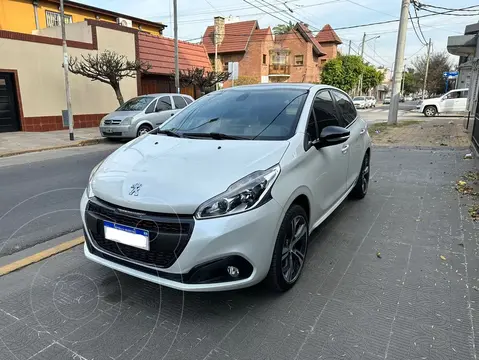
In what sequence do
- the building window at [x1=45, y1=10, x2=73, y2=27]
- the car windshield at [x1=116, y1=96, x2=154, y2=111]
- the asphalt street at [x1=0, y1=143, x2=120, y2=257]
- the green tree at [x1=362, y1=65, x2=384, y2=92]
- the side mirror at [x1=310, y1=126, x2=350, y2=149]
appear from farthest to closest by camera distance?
the green tree at [x1=362, y1=65, x2=384, y2=92]
the building window at [x1=45, y1=10, x2=73, y2=27]
the car windshield at [x1=116, y1=96, x2=154, y2=111]
the asphalt street at [x1=0, y1=143, x2=120, y2=257]
the side mirror at [x1=310, y1=126, x2=350, y2=149]

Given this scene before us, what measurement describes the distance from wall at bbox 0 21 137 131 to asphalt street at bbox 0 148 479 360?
517 inches

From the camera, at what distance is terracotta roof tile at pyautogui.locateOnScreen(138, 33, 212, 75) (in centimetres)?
1945

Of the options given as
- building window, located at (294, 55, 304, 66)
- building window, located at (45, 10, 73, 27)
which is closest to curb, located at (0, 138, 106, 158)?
building window, located at (45, 10, 73, 27)

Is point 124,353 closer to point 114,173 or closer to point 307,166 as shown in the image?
point 114,173

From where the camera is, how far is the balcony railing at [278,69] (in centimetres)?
4180

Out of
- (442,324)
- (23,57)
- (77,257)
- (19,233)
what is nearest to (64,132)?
(23,57)

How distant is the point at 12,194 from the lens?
5.85 meters

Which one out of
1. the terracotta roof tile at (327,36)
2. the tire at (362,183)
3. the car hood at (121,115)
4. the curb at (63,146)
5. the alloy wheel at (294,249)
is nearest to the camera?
the alloy wheel at (294,249)

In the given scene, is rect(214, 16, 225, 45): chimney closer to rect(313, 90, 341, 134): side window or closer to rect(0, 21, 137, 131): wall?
rect(0, 21, 137, 131): wall

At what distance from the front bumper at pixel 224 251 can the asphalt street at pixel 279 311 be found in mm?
351

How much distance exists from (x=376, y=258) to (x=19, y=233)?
393 cm

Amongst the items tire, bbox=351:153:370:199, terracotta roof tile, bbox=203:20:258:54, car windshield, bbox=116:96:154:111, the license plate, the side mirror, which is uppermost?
terracotta roof tile, bbox=203:20:258:54

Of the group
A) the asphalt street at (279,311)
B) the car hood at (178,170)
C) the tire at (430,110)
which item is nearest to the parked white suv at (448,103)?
the tire at (430,110)

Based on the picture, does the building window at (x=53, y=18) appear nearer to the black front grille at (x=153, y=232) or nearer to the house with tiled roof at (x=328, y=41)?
the black front grille at (x=153, y=232)
